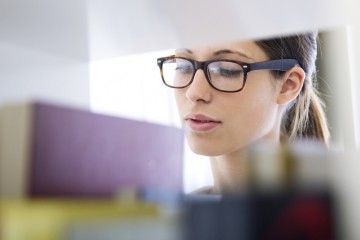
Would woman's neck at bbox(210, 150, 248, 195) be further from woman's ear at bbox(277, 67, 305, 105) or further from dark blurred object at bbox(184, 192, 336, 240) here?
dark blurred object at bbox(184, 192, 336, 240)

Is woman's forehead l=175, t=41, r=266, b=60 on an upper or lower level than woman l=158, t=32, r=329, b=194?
upper

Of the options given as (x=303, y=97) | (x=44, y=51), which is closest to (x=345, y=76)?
(x=303, y=97)

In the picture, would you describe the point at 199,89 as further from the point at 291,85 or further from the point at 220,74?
the point at 291,85

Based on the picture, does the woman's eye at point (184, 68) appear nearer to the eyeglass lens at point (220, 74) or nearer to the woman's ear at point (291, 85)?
the eyeglass lens at point (220, 74)

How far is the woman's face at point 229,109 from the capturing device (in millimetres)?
1123

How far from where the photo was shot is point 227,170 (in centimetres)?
113

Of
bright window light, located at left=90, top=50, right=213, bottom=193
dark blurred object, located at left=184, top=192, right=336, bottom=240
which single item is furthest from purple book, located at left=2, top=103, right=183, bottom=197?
bright window light, located at left=90, top=50, right=213, bottom=193

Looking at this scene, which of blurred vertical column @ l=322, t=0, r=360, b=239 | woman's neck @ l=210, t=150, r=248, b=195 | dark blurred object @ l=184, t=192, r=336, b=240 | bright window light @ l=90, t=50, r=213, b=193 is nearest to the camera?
dark blurred object @ l=184, t=192, r=336, b=240

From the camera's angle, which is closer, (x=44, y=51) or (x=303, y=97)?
(x=303, y=97)

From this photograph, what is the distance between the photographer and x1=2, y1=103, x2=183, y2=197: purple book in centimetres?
59

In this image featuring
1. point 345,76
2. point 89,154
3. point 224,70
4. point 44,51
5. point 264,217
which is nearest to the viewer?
point 264,217

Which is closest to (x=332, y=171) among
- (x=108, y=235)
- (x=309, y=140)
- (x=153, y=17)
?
(x=108, y=235)

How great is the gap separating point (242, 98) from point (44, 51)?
595 mm

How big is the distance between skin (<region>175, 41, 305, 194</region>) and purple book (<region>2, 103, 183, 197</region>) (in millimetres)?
390
